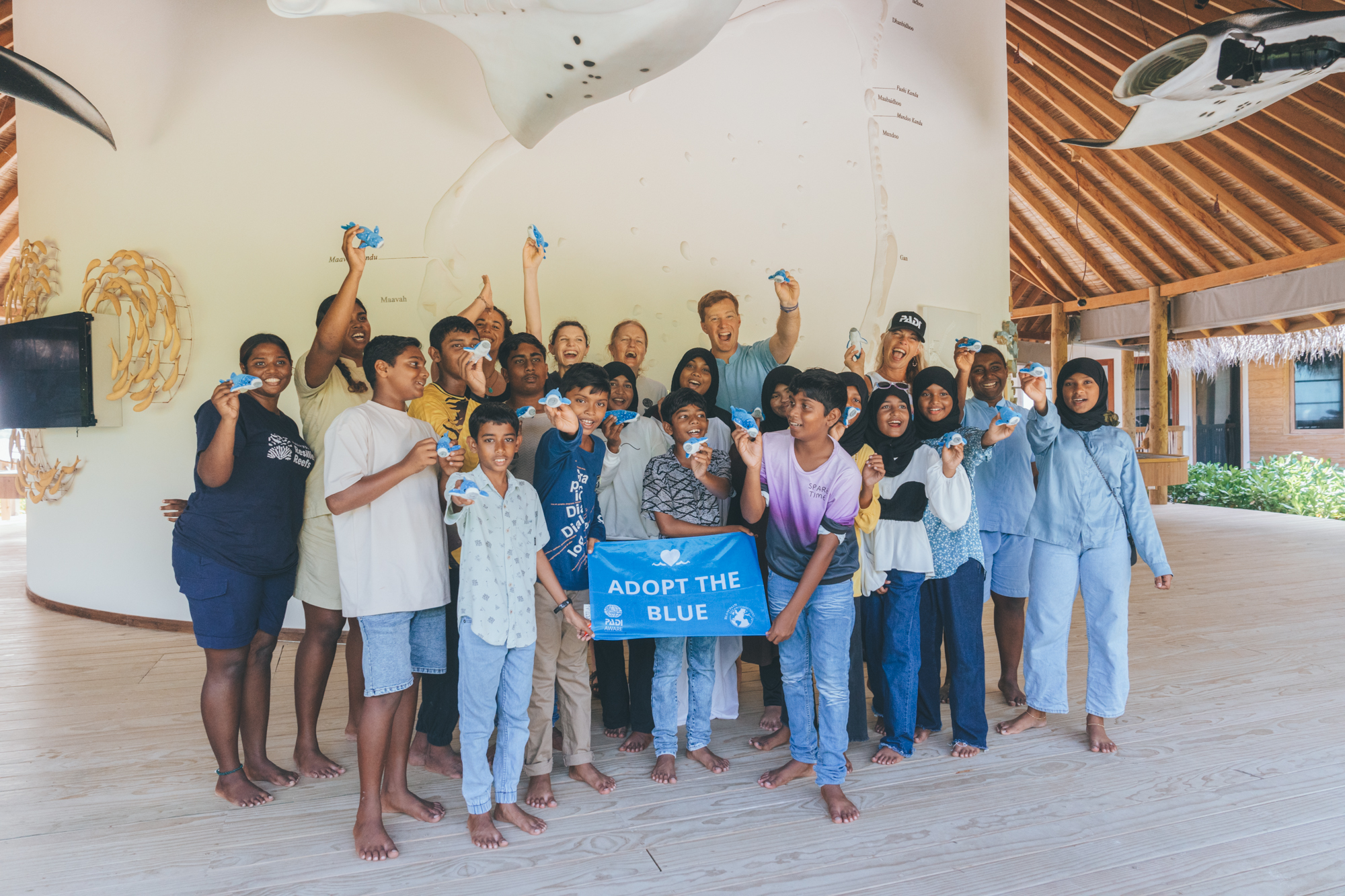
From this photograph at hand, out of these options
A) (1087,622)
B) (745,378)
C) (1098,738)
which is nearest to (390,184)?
(745,378)

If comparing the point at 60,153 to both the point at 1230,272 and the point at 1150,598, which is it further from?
the point at 1230,272

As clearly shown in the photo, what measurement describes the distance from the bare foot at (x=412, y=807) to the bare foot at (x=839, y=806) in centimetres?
115

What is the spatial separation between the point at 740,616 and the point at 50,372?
15.6 feet

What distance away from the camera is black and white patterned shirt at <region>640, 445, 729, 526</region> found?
2.48 metres

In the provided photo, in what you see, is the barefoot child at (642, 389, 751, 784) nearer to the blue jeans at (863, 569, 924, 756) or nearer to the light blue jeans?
the blue jeans at (863, 569, 924, 756)

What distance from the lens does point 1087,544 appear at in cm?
272

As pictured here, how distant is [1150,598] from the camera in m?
4.91

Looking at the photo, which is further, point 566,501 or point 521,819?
point 566,501

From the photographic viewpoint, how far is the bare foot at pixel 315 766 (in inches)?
98.0

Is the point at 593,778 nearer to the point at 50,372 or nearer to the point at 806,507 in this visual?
the point at 806,507

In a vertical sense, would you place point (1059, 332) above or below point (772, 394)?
above

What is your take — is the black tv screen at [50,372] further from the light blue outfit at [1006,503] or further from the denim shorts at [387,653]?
the light blue outfit at [1006,503]

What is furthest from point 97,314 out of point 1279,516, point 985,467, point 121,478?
point 1279,516

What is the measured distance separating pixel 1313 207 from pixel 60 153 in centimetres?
1070
